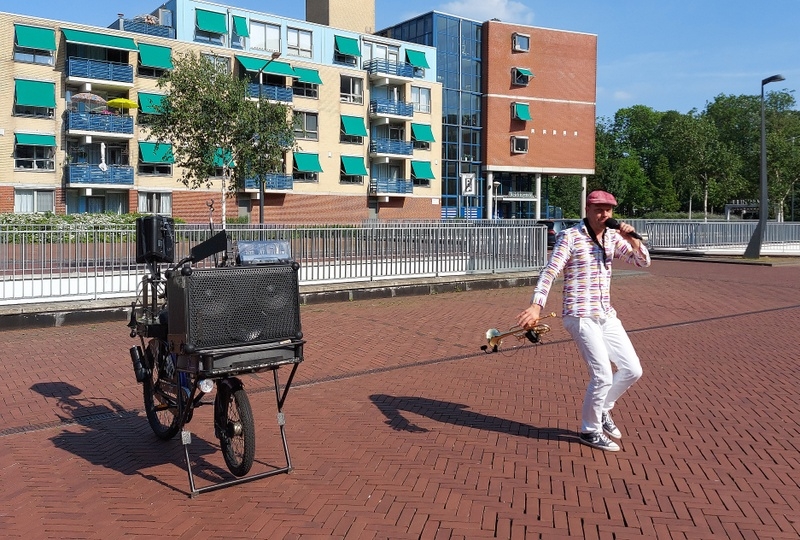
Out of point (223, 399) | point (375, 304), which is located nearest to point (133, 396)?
point (223, 399)

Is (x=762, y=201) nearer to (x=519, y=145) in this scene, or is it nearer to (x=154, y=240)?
(x=154, y=240)

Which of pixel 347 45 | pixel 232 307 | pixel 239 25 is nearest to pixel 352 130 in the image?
pixel 347 45

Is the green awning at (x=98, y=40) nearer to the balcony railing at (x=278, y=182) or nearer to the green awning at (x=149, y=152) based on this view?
the green awning at (x=149, y=152)

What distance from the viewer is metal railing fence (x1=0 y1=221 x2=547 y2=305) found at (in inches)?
460

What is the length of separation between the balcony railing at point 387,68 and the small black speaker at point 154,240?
149 feet

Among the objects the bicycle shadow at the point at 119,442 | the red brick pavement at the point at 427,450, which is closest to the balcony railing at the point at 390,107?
the red brick pavement at the point at 427,450

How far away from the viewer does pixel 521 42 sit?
5925 cm

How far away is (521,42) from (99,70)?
33.2 metres

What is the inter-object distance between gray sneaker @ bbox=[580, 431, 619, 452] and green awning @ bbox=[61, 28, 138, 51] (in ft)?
125

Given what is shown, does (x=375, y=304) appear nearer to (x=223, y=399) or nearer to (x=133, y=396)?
(x=133, y=396)

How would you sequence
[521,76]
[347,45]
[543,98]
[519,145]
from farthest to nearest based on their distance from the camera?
[543,98]
[519,145]
[521,76]
[347,45]

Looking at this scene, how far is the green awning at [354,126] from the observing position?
1898 inches

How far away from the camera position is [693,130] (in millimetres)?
56781

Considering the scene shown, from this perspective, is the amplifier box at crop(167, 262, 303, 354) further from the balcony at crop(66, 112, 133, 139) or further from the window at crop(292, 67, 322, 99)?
the window at crop(292, 67, 322, 99)
